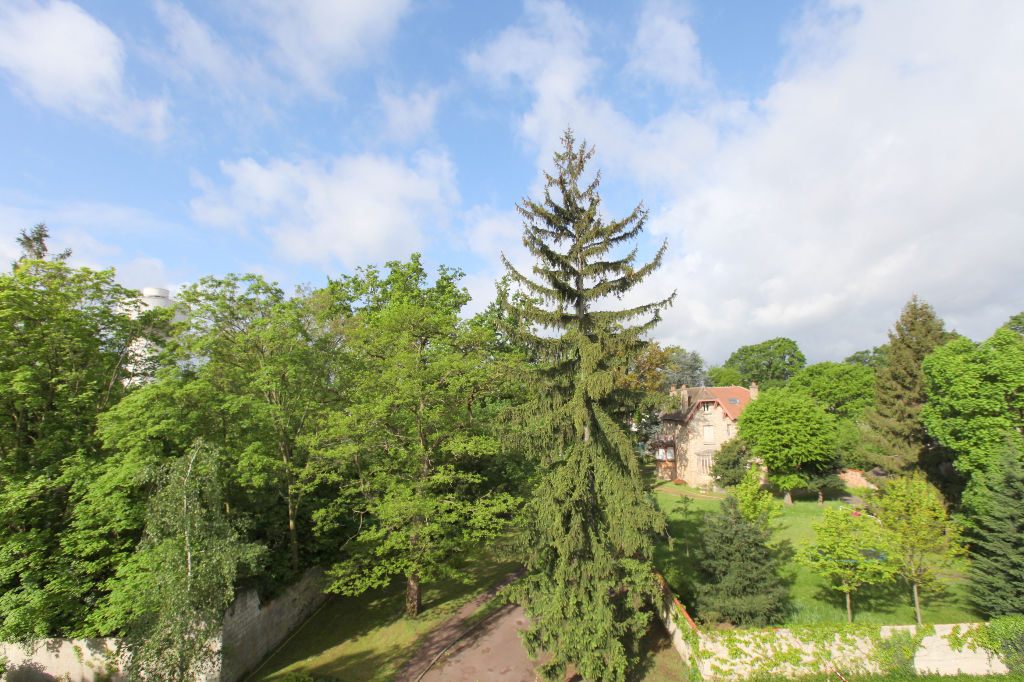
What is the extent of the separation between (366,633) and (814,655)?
15145 mm

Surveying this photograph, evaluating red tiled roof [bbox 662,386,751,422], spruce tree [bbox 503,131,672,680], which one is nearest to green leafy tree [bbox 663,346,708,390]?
red tiled roof [bbox 662,386,751,422]

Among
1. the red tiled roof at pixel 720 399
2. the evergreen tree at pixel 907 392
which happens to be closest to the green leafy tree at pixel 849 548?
the evergreen tree at pixel 907 392

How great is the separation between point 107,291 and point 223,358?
4.38 metres

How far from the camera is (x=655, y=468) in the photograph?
155ft

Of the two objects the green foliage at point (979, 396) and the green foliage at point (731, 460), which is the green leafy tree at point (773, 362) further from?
the green foliage at point (979, 396)

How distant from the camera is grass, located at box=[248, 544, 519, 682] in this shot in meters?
13.9

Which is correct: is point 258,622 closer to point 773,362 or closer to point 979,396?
point 979,396

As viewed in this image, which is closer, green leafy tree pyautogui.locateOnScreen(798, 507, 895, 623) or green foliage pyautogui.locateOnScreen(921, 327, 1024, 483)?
green leafy tree pyautogui.locateOnScreen(798, 507, 895, 623)

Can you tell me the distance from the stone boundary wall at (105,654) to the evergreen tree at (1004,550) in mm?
23895

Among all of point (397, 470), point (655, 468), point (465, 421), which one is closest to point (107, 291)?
point (397, 470)

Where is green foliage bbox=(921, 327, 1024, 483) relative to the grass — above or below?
above

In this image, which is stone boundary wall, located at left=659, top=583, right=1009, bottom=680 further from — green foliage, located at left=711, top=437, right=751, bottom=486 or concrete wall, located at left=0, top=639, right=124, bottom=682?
green foliage, located at left=711, top=437, right=751, bottom=486

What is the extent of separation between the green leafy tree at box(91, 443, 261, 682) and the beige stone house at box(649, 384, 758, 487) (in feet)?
125

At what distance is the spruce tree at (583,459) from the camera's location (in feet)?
38.5
